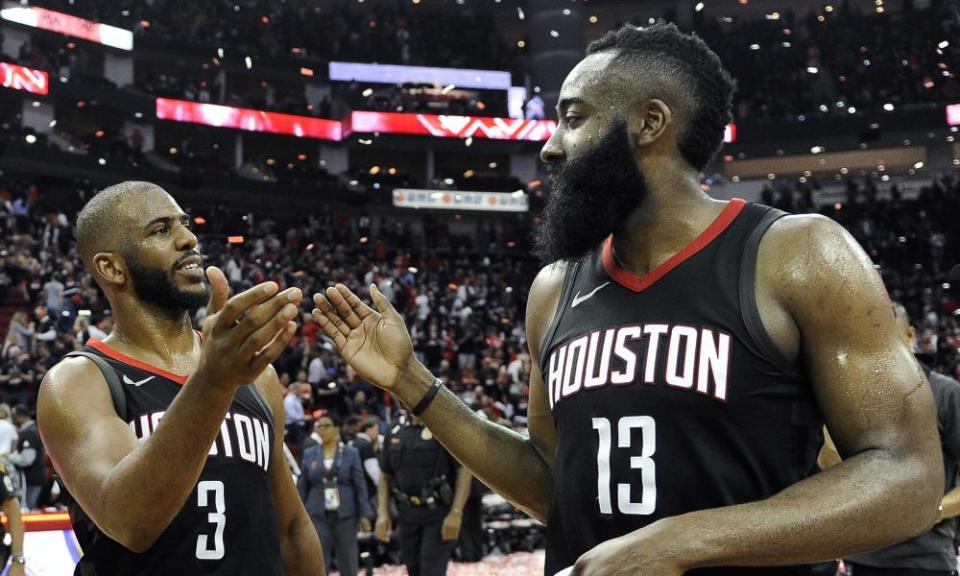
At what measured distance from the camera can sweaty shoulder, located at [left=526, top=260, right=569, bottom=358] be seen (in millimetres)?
2621

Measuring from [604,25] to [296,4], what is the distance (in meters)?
12.3

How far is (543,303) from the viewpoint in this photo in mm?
2662

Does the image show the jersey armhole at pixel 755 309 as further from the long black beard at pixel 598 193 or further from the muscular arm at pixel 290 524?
the muscular arm at pixel 290 524

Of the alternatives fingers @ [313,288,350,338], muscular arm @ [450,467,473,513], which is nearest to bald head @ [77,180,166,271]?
fingers @ [313,288,350,338]

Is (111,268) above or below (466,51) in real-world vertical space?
below

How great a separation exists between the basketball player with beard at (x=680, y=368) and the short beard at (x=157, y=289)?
96cm

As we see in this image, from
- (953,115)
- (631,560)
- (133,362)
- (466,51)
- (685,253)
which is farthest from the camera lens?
(466,51)

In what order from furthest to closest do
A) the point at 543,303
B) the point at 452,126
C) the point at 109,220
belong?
the point at 452,126, the point at 109,220, the point at 543,303

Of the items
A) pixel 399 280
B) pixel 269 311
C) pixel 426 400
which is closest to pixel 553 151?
pixel 426 400

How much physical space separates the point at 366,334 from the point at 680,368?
3.04ft

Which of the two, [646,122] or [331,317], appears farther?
[331,317]

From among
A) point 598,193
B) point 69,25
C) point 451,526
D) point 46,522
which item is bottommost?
point 451,526

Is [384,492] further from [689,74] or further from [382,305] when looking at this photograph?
[689,74]

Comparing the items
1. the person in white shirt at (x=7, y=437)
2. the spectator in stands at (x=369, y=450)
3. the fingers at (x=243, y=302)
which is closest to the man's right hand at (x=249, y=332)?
the fingers at (x=243, y=302)
